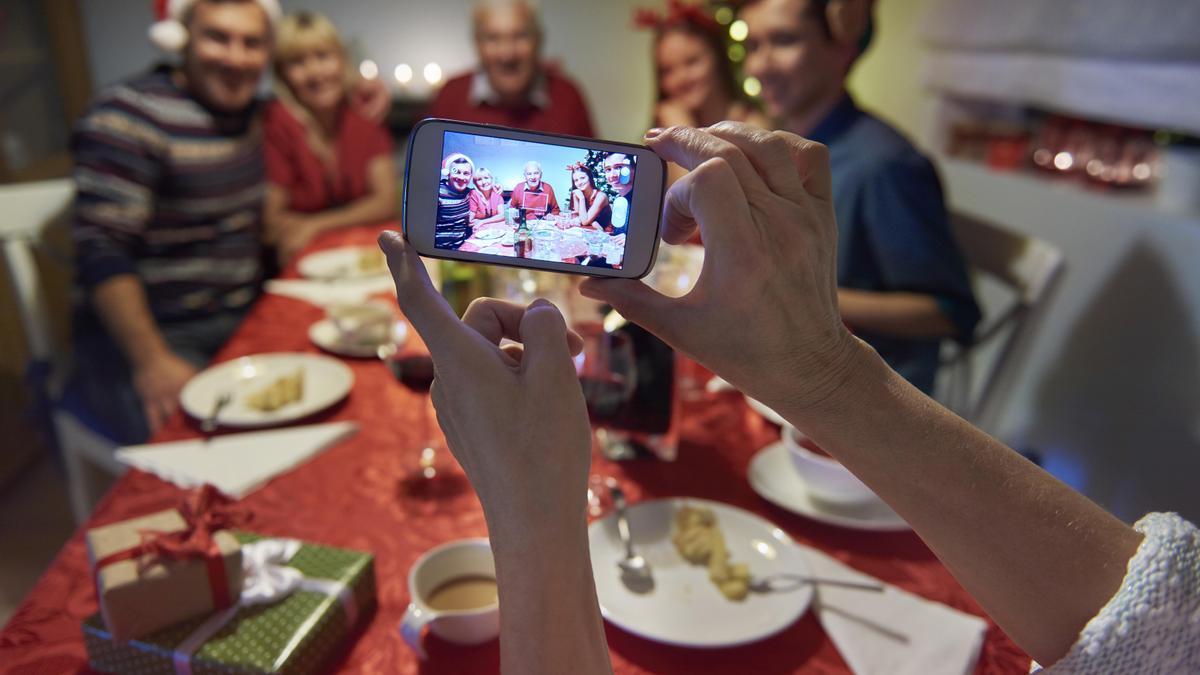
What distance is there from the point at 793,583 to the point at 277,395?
81cm

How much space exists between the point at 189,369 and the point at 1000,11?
102 inches

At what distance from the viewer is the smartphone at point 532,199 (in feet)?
2.10

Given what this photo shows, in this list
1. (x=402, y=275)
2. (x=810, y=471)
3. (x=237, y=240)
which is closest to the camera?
(x=402, y=275)

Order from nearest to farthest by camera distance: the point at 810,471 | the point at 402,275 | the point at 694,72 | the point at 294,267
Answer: the point at 402,275, the point at 810,471, the point at 294,267, the point at 694,72

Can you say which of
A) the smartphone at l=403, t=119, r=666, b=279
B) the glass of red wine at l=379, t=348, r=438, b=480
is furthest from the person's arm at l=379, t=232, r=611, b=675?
the glass of red wine at l=379, t=348, r=438, b=480

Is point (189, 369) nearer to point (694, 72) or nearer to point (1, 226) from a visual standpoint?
point (1, 226)

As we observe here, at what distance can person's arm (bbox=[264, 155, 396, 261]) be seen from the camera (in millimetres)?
2451

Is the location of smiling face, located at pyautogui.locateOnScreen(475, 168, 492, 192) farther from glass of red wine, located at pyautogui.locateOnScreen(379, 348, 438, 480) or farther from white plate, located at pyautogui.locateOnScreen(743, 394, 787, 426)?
white plate, located at pyautogui.locateOnScreen(743, 394, 787, 426)

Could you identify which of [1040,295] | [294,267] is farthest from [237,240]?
[1040,295]

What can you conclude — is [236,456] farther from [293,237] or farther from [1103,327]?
[1103,327]

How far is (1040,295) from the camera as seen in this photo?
4.81ft

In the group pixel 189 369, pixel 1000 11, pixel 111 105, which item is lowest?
pixel 189 369

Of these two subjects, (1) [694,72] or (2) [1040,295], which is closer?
(2) [1040,295]

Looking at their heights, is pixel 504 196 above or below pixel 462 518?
above
